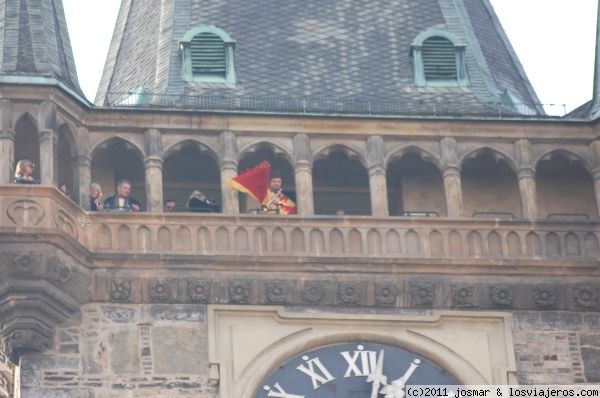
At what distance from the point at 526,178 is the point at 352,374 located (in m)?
3.03

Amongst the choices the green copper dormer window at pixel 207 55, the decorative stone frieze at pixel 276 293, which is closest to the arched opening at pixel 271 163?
the decorative stone frieze at pixel 276 293

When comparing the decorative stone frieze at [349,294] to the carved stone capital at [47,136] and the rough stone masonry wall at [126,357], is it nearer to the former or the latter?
the rough stone masonry wall at [126,357]

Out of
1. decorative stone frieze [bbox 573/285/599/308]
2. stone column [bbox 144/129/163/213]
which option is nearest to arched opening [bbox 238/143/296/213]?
stone column [bbox 144/129/163/213]

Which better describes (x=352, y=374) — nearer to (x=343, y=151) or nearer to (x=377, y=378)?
(x=377, y=378)

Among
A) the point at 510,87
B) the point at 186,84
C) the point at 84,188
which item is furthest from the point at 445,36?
the point at 84,188

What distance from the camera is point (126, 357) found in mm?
28188

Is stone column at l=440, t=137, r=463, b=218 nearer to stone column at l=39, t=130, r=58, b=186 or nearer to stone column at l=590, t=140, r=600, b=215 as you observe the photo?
stone column at l=590, t=140, r=600, b=215

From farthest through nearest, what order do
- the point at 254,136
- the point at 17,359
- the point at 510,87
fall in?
the point at 510,87 < the point at 254,136 < the point at 17,359

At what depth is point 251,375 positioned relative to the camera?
92.8 feet

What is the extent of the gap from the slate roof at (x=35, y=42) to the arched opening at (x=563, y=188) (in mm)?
4786

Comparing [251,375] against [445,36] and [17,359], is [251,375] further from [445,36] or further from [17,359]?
[445,36]

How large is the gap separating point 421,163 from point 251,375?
3377 mm

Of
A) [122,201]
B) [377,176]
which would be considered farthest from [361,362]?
[122,201]

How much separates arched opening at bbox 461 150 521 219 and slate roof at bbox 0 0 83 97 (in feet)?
13.2
